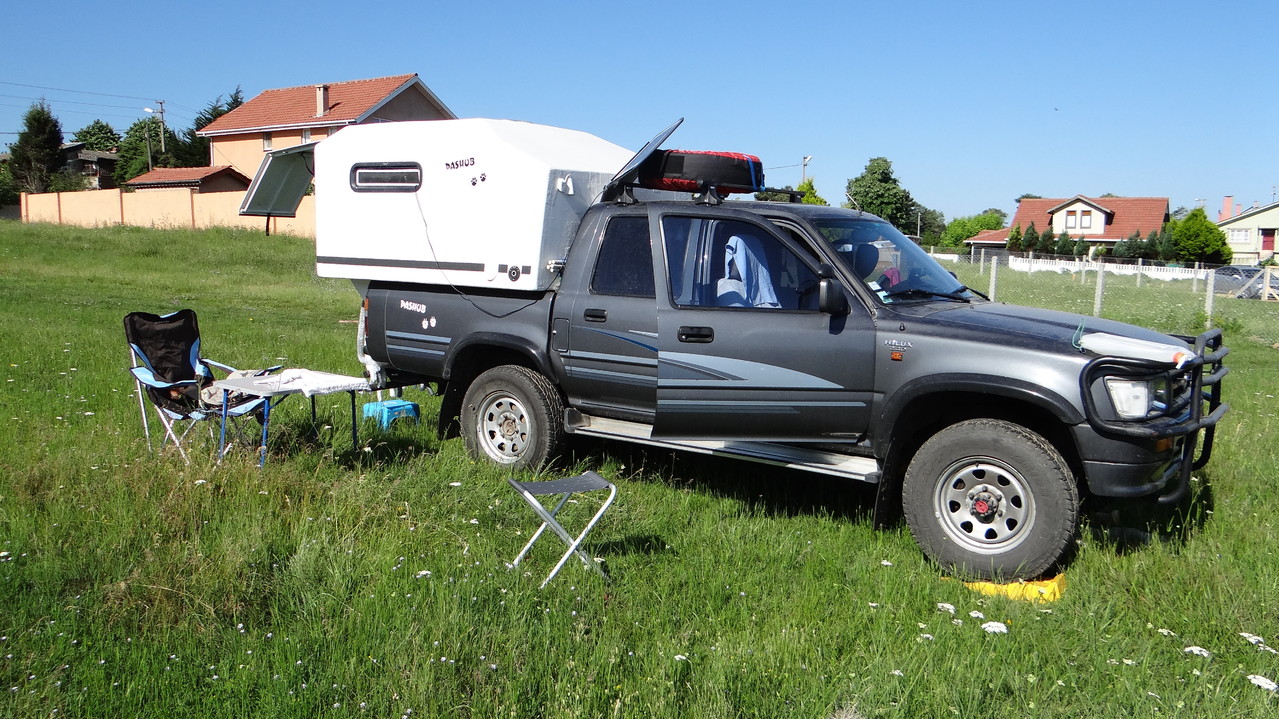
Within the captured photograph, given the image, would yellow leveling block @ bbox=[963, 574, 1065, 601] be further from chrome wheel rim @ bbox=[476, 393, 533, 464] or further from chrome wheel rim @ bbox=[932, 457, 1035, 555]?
chrome wheel rim @ bbox=[476, 393, 533, 464]

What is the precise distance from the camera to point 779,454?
5730 millimetres

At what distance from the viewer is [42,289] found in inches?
828

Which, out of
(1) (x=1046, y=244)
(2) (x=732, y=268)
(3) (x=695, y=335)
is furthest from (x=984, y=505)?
(1) (x=1046, y=244)

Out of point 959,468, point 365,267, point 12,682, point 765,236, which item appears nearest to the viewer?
point 12,682

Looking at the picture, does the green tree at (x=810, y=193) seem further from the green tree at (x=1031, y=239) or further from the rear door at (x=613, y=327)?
the green tree at (x=1031, y=239)

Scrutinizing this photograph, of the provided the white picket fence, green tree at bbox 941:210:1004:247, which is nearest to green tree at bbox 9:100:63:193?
the white picket fence

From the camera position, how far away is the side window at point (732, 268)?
5.82m

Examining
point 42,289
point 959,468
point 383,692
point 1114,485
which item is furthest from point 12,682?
point 42,289

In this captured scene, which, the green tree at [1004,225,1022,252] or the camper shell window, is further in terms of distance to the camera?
the green tree at [1004,225,1022,252]

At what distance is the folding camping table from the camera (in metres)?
6.18

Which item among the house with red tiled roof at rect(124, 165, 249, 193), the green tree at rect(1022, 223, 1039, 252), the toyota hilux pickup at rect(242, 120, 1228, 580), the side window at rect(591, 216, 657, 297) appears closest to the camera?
the toyota hilux pickup at rect(242, 120, 1228, 580)

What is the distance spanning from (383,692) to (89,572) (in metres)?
Answer: 1.83

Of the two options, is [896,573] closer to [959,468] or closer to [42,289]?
[959,468]

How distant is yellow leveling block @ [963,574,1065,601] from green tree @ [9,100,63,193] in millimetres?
65693
